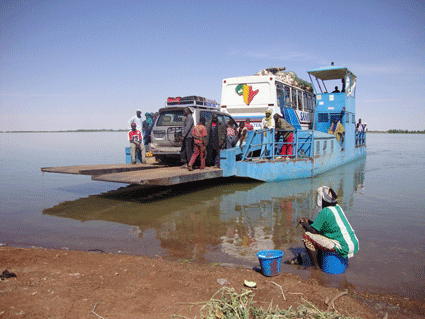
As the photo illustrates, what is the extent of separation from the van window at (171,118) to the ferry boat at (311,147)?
1.64 metres

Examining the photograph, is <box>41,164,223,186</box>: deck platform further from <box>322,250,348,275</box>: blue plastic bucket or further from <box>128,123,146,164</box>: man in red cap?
<box>322,250,348,275</box>: blue plastic bucket

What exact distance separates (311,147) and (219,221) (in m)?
6.76

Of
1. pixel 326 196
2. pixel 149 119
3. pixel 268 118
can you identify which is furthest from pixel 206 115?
pixel 326 196

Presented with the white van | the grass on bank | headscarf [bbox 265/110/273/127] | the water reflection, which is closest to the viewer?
the grass on bank

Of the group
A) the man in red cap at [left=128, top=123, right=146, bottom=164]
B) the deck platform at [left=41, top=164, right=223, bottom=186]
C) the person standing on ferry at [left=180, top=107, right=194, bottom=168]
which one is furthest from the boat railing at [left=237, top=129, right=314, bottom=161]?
the man in red cap at [left=128, top=123, right=146, bottom=164]

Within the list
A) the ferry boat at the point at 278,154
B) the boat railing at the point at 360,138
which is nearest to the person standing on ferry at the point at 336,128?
the ferry boat at the point at 278,154

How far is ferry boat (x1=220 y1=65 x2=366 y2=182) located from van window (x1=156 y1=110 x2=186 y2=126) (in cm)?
164

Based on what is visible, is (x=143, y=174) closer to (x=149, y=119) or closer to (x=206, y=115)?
(x=206, y=115)

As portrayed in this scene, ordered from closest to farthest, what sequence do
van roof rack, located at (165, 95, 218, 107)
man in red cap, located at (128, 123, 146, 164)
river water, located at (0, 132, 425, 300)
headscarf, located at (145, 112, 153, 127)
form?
river water, located at (0, 132, 425, 300), man in red cap, located at (128, 123, 146, 164), van roof rack, located at (165, 95, 218, 107), headscarf, located at (145, 112, 153, 127)

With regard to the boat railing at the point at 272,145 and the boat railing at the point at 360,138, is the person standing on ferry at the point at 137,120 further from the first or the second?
the boat railing at the point at 360,138

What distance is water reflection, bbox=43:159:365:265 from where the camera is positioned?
5.34 metres

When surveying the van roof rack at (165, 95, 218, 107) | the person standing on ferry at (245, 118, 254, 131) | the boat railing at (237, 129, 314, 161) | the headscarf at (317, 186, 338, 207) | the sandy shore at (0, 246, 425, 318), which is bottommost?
the sandy shore at (0, 246, 425, 318)

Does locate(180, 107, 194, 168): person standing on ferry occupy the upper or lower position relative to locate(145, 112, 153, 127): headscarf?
lower

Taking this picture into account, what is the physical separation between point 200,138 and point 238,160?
2.64 metres
